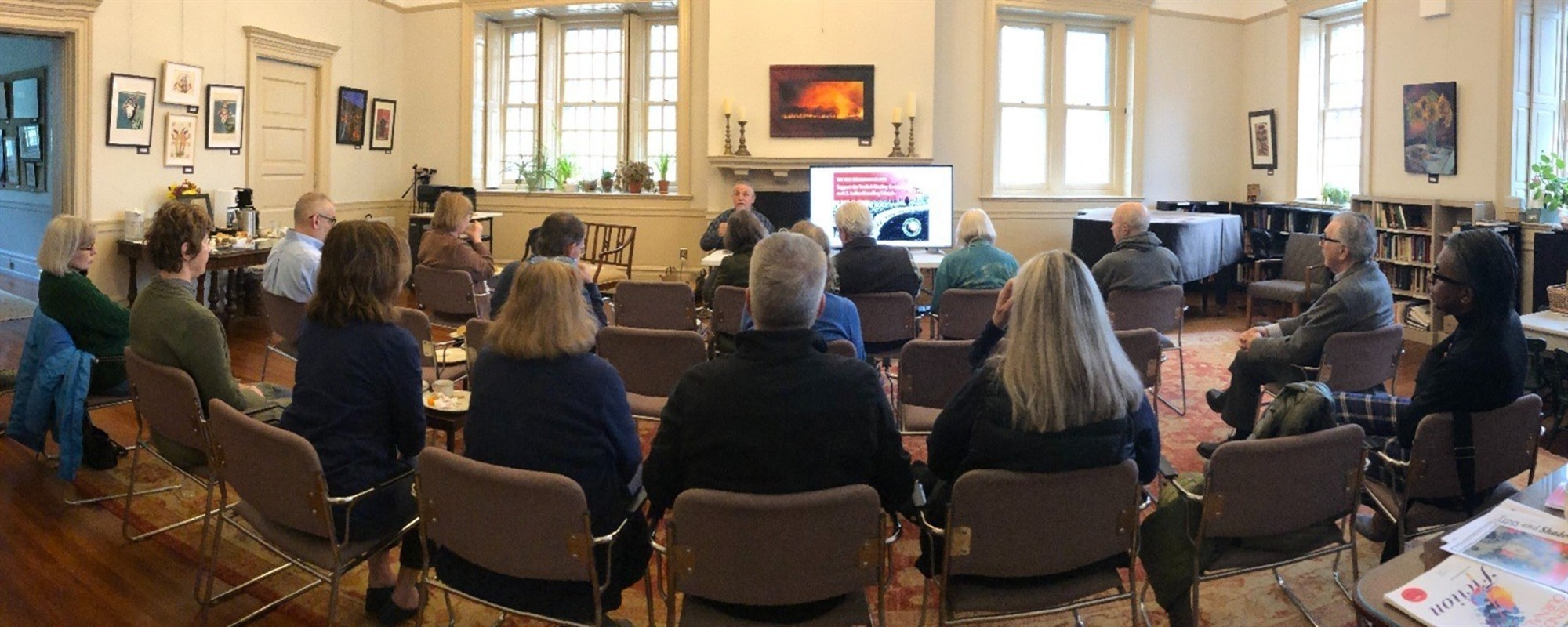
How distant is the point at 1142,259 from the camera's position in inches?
231

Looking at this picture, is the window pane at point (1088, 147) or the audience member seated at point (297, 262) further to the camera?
the window pane at point (1088, 147)

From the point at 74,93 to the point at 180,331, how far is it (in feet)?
18.9

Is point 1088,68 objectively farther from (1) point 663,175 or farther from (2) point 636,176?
(2) point 636,176

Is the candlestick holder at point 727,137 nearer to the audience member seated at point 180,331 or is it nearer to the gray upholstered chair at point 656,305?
the gray upholstered chair at point 656,305

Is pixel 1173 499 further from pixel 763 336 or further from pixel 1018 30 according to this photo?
pixel 1018 30

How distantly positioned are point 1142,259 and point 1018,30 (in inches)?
226

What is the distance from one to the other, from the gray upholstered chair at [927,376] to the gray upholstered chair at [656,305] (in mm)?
1678

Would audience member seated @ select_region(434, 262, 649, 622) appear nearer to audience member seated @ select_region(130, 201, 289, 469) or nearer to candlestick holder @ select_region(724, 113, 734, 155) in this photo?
audience member seated @ select_region(130, 201, 289, 469)

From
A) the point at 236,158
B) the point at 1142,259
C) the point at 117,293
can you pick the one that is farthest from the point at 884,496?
the point at 236,158

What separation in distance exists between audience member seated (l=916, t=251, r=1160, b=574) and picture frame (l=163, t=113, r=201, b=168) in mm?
8317

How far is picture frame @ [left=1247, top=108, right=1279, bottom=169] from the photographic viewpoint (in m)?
10.9

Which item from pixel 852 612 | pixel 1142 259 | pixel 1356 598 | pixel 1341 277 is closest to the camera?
pixel 1356 598

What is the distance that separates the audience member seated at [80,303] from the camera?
447cm

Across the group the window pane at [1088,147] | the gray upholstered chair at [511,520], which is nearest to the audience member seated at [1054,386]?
the gray upholstered chair at [511,520]
